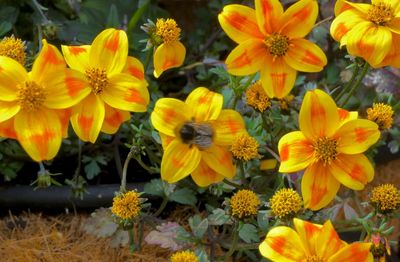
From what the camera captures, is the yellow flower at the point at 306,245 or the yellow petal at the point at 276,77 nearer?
the yellow flower at the point at 306,245

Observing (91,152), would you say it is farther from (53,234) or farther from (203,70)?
(203,70)

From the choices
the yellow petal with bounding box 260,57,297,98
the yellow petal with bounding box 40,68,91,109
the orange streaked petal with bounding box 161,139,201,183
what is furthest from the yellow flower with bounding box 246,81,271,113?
the yellow petal with bounding box 40,68,91,109

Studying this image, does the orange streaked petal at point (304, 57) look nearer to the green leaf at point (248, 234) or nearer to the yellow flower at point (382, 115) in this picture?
the yellow flower at point (382, 115)

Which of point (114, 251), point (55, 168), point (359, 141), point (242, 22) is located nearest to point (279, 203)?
point (359, 141)

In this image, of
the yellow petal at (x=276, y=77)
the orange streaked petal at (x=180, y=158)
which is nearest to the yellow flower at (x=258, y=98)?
the yellow petal at (x=276, y=77)

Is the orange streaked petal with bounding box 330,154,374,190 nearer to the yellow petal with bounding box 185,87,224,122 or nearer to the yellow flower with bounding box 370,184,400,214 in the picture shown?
the yellow flower with bounding box 370,184,400,214

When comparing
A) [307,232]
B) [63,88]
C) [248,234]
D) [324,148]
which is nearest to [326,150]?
[324,148]
